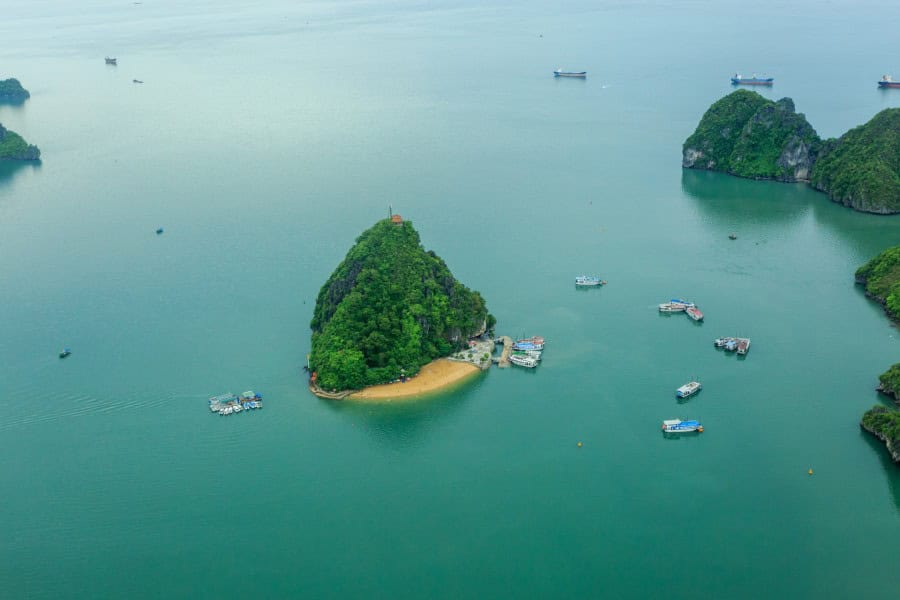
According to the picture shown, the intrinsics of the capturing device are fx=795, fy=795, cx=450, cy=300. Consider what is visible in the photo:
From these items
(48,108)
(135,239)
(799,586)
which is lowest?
(799,586)

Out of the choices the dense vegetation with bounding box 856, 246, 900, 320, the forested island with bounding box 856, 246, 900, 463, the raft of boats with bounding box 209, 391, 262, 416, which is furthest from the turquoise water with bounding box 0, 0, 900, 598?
the dense vegetation with bounding box 856, 246, 900, 320

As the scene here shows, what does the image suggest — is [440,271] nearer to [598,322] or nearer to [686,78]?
[598,322]

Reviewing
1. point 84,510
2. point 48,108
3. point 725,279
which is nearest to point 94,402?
point 84,510

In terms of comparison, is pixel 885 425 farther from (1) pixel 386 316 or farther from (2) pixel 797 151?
(2) pixel 797 151

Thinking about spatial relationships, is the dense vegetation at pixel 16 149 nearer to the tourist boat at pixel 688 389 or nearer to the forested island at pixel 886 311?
the tourist boat at pixel 688 389

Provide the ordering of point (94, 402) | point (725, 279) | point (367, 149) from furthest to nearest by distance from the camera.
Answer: point (367, 149)
point (725, 279)
point (94, 402)

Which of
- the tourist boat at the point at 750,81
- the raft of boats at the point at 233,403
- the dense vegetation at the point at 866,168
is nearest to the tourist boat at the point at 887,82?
the tourist boat at the point at 750,81
